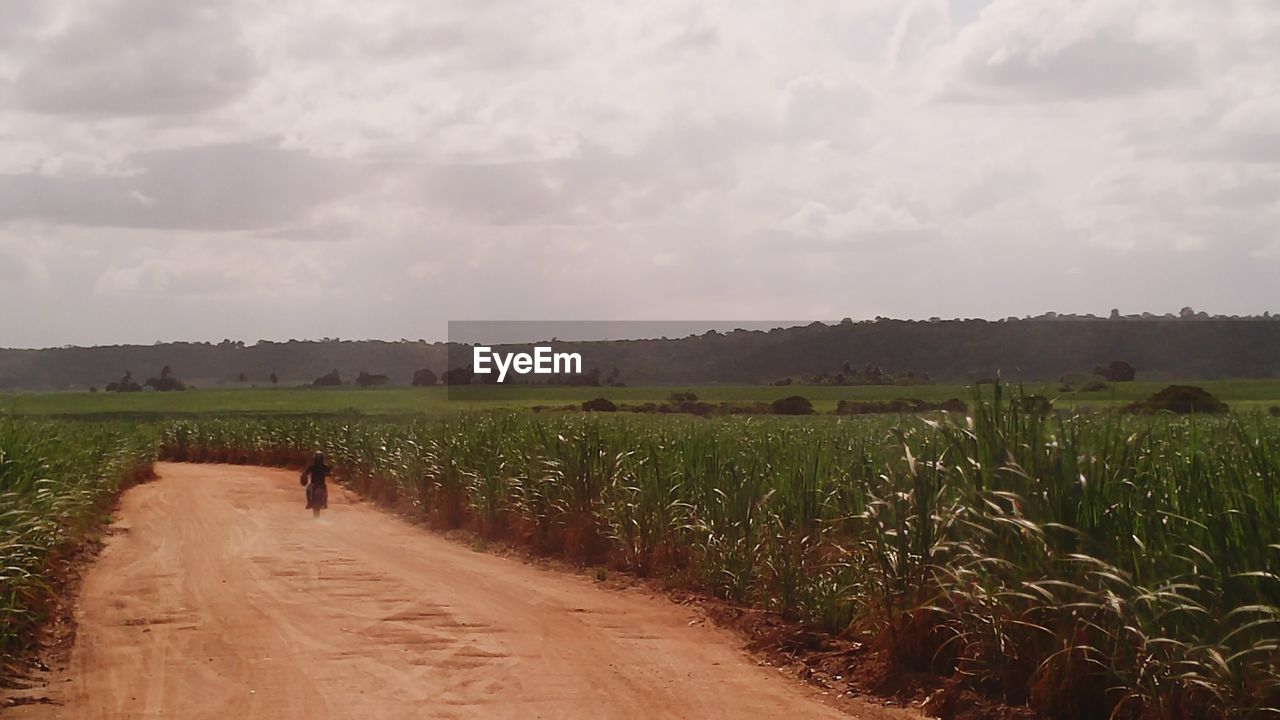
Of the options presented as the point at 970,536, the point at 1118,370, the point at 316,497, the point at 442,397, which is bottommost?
the point at 316,497

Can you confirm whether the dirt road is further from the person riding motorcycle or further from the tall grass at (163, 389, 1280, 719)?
the person riding motorcycle

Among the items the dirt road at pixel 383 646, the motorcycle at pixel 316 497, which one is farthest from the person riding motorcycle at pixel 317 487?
the dirt road at pixel 383 646

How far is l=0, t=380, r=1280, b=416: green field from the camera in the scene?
47.0 meters

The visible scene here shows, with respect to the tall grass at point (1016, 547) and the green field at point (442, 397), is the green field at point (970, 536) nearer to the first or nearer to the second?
the tall grass at point (1016, 547)

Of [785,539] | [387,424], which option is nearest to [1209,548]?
[785,539]

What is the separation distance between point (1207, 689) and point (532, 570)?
1078 centimetres

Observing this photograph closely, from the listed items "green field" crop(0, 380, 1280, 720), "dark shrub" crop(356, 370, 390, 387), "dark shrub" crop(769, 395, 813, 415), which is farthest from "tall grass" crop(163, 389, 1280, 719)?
"dark shrub" crop(356, 370, 390, 387)

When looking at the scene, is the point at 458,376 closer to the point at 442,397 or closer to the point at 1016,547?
the point at 442,397

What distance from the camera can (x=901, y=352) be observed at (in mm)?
93812

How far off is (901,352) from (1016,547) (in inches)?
3452

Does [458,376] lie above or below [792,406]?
above

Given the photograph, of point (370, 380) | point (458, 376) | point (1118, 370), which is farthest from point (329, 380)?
point (1118, 370)

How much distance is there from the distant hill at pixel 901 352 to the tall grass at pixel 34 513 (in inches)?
2022

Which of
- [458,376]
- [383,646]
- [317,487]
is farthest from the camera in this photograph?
[458,376]
